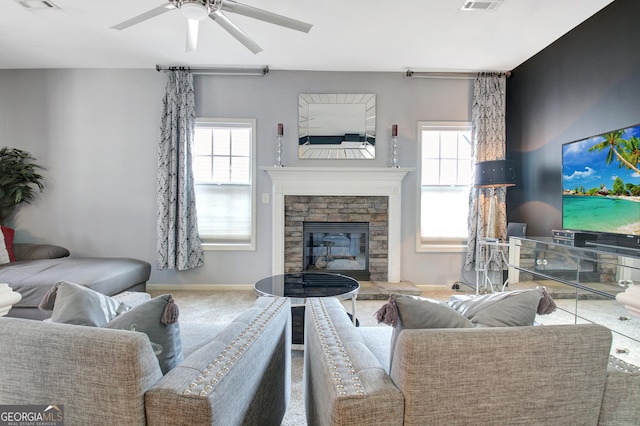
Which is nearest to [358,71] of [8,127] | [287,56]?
[287,56]

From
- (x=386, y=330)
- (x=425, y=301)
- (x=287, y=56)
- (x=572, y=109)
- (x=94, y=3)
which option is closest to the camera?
(x=425, y=301)

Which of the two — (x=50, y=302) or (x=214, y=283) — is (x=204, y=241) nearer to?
(x=214, y=283)

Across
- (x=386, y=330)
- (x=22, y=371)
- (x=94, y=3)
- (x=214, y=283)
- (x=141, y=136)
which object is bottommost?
(x=214, y=283)

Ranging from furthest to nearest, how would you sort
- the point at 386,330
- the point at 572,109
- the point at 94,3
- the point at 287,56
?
the point at 287,56 < the point at 572,109 < the point at 94,3 < the point at 386,330

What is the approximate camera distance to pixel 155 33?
302 cm

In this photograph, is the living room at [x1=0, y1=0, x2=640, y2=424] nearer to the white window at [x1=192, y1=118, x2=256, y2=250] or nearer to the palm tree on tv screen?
the white window at [x1=192, y1=118, x2=256, y2=250]

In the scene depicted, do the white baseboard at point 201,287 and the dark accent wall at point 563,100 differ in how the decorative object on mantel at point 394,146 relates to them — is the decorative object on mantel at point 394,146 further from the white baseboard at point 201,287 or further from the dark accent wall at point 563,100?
the white baseboard at point 201,287

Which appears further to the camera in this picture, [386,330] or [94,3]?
[94,3]

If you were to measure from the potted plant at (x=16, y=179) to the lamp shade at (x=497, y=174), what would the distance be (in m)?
5.15

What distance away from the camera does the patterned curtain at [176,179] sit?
3680mm

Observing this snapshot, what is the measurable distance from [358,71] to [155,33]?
7.34ft

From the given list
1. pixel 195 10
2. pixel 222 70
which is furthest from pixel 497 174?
pixel 222 70

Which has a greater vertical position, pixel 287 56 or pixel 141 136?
pixel 287 56

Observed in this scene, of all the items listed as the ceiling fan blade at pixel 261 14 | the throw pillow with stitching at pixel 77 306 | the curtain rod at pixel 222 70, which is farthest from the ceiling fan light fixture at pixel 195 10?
the throw pillow with stitching at pixel 77 306
